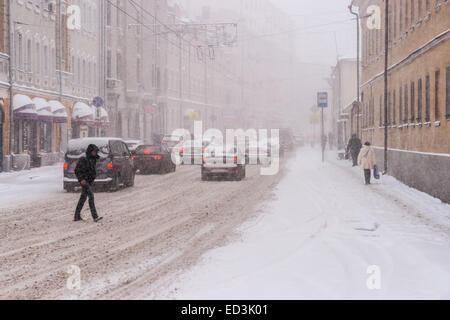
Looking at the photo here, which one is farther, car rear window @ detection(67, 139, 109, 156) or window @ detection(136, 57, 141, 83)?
window @ detection(136, 57, 141, 83)

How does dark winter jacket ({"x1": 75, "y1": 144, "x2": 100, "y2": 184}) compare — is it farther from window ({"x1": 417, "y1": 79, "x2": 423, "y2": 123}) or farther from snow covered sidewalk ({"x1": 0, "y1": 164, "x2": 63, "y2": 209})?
window ({"x1": 417, "y1": 79, "x2": 423, "y2": 123})

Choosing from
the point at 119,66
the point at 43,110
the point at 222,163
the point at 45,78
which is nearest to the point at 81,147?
the point at 222,163

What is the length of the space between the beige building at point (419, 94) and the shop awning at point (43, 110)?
16129mm

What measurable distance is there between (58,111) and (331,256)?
31.8 metres

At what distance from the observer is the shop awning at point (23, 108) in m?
34.4

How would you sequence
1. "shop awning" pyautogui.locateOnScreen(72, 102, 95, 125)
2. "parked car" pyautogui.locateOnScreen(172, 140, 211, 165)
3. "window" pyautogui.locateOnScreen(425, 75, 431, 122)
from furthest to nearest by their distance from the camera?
"shop awning" pyautogui.locateOnScreen(72, 102, 95, 125) < "parked car" pyautogui.locateOnScreen(172, 140, 211, 165) < "window" pyautogui.locateOnScreen(425, 75, 431, 122)

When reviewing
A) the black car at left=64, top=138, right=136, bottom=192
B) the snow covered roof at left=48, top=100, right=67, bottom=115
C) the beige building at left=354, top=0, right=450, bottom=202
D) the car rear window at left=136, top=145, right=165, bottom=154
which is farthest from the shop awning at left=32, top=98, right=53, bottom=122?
the beige building at left=354, top=0, right=450, bottom=202

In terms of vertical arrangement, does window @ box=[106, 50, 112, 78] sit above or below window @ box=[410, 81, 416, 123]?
above

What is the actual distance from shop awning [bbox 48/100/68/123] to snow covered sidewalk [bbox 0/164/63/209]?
4161 mm

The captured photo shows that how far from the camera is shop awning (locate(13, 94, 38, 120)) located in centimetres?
3441

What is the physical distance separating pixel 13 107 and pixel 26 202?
15564 millimetres

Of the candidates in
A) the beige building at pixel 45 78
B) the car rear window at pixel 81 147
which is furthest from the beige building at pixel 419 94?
the beige building at pixel 45 78

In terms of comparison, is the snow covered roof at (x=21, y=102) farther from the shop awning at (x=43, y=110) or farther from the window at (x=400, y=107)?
the window at (x=400, y=107)
